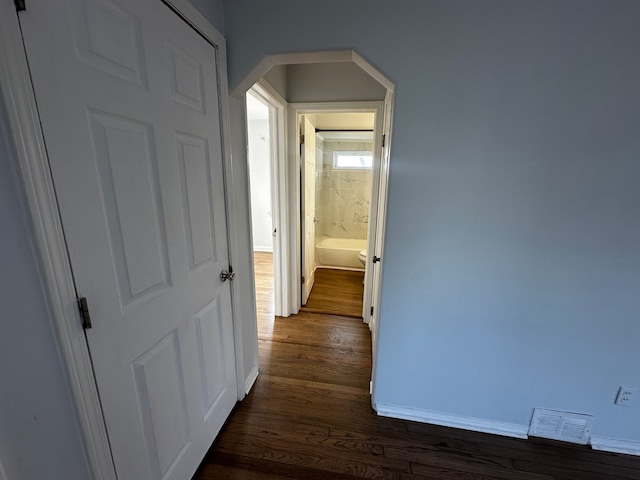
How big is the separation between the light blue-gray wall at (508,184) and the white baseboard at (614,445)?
4 cm

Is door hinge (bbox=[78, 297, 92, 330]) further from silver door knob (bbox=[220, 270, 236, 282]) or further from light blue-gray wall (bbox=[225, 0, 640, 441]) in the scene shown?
light blue-gray wall (bbox=[225, 0, 640, 441])

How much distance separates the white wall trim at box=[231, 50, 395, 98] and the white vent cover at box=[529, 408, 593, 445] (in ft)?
6.45

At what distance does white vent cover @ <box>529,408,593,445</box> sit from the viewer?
1449mm

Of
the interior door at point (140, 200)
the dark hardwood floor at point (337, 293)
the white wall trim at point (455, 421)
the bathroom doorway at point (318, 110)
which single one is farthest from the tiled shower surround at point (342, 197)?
the interior door at point (140, 200)

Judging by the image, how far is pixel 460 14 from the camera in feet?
3.80

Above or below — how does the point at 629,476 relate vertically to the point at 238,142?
below

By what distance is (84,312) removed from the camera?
715 mm

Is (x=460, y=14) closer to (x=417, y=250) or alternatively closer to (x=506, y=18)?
(x=506, y=18)

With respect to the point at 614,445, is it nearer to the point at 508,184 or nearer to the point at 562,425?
the point at 562,425

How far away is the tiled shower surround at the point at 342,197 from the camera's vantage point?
4.61 metres

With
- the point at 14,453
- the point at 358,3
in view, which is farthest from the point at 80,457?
the point at 358,3

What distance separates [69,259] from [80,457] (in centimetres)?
56

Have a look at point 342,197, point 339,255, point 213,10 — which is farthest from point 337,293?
point 213,10

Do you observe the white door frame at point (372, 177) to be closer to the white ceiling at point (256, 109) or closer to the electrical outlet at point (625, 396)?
the white ceiling at point (256, 109)
